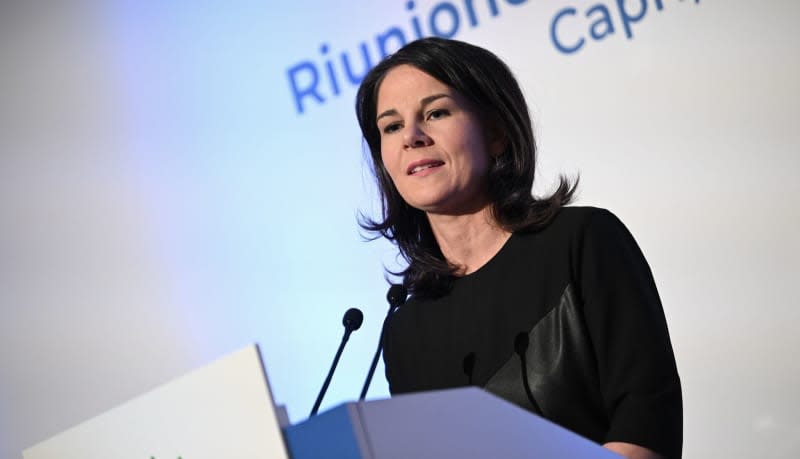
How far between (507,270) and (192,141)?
2.03 metres

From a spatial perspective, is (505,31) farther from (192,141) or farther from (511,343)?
(511,343)

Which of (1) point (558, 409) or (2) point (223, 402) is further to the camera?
(1) point (558, 409)

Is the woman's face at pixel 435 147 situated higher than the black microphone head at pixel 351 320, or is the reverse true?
the woman's face at pixel 435 147

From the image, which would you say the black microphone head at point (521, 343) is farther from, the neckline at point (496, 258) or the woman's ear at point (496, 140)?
the woman's ear at point (496, 140)

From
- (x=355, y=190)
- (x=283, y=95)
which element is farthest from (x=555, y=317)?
(x=283, y=95)

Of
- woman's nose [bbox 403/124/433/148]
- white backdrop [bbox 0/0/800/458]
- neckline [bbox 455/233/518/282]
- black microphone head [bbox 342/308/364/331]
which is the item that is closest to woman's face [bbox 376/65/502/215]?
woman's nose [bbox 403/124/433/148]

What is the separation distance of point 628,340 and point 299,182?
2034 mm

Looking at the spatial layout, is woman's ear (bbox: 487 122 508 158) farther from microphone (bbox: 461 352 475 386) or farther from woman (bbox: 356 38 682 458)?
microphone (bbox: 461 352 475 386)

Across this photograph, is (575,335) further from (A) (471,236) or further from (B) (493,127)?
(B) (493,127)

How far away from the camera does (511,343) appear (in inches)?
81.4

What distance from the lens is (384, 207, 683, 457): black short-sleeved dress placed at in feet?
6.15

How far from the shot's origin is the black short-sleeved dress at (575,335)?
73.9 inches

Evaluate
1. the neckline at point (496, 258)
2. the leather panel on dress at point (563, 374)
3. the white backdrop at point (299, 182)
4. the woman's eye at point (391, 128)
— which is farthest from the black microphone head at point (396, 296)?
the white backdrop at point (299, 182)

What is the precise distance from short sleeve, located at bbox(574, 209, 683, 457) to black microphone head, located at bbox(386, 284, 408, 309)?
39 cm
